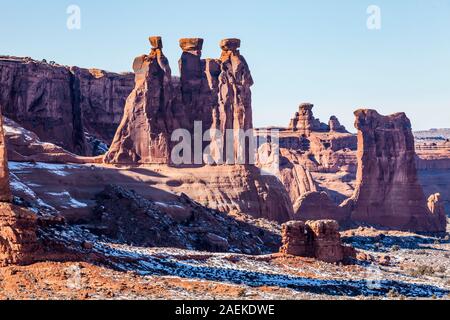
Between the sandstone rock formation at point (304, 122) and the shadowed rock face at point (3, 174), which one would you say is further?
the sandstone rock formation at point (304, 122)

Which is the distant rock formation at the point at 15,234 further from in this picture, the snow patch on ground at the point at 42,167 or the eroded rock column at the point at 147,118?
the eroded rock column at the point at 147,118

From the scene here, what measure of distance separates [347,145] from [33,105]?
55.6 m

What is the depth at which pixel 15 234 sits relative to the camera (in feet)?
157

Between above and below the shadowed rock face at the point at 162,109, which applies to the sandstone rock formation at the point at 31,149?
below

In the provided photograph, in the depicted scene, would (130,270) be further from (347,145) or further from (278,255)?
(347,145)

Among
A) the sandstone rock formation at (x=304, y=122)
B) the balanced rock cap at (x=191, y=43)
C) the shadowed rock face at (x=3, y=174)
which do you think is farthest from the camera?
the sandstone rock formation at (x=304, y=122)

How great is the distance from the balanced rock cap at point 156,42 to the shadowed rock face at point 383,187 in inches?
1103

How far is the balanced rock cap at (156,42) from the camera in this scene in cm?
10412

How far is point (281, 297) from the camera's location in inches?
1922

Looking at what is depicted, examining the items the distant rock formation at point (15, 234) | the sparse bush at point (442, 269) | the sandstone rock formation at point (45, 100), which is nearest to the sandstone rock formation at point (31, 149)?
the sandstone rock formation at point (45, 100)

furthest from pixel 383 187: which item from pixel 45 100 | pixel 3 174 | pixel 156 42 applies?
pixel 3 174

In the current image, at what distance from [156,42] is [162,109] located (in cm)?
605
